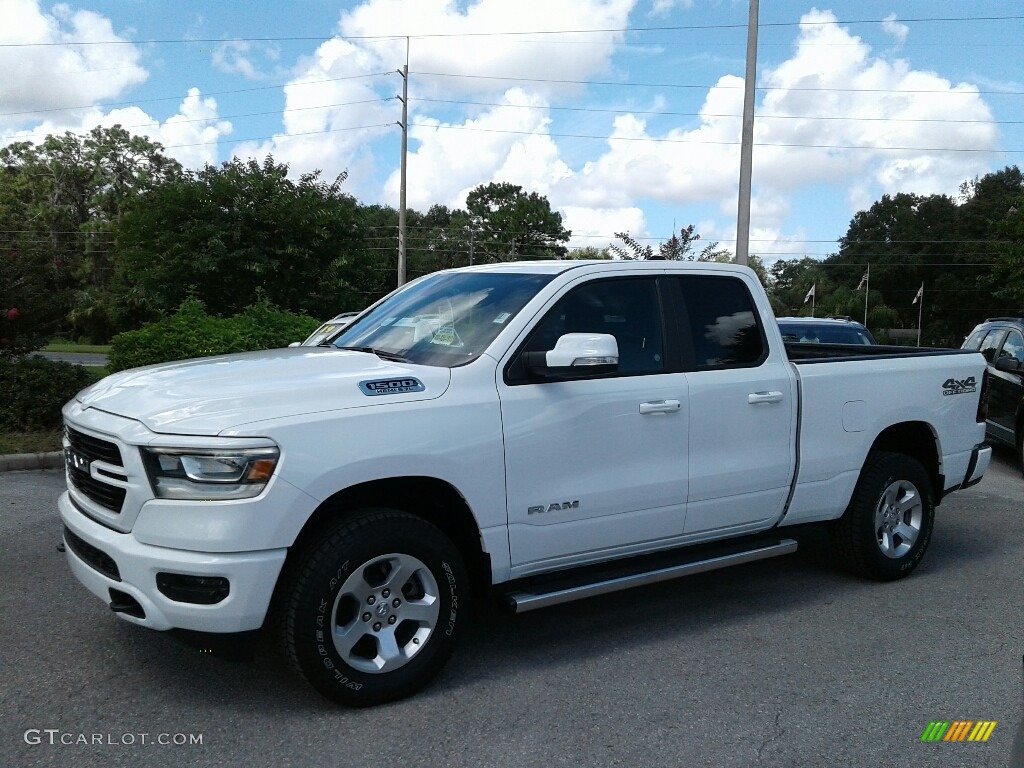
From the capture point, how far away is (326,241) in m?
24.8

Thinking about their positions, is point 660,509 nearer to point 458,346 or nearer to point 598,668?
point 598,668

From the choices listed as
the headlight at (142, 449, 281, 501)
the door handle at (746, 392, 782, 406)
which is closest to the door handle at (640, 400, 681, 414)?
the door handle at (746, 392, 782, 406)

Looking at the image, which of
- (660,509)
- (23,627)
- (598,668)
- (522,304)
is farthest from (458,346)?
(23,627)

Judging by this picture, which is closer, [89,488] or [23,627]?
[89,488]

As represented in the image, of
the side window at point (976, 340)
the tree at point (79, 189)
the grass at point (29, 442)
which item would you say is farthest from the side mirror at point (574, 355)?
the tree at point (79, 189)

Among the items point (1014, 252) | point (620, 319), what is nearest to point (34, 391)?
point (620, 319)

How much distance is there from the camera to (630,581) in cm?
436

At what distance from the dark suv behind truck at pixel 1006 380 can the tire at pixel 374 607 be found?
25.8 feet

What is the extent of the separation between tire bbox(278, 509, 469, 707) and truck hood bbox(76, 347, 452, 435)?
1.68 feet

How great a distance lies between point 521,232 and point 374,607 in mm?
76918

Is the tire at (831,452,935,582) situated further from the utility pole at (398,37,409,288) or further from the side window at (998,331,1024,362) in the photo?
the utility pole at (398,37,409,288)

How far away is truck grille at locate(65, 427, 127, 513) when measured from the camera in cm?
356

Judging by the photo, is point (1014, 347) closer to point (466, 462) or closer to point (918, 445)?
point (918, 445)

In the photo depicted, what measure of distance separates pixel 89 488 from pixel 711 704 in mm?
2824
